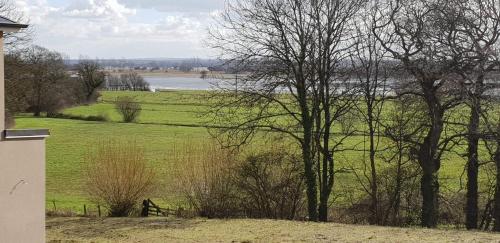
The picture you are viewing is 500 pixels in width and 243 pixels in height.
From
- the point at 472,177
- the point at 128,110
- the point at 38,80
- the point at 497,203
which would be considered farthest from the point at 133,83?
the point at 497,203

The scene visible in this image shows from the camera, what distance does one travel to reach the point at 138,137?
54.6 meters

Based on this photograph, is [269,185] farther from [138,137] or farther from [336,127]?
[138,137]

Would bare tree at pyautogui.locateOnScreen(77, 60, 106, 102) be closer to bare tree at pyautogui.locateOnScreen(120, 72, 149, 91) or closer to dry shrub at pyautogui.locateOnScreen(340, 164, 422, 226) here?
bare tree at pyautogui.locateOnScreen(120, 72, 149, 91)

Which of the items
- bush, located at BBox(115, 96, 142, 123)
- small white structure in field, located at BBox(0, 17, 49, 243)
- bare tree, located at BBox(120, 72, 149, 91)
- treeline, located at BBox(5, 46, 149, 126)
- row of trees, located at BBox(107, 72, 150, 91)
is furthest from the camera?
bare tree, located at BBox(120, 72, 149, 91)

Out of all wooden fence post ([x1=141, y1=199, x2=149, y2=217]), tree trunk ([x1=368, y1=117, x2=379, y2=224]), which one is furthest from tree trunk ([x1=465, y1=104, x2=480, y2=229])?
wooden fence post ([x1=141, y1=199, x2=149, y2=217])

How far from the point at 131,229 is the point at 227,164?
6104mm

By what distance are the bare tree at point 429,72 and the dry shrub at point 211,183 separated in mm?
6748

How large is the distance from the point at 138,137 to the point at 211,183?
3169 centimetres

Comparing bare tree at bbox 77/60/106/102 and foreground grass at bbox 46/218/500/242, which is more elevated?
bare tree at bbox 77/60/106/102

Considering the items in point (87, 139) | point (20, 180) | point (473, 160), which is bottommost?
point (87, 139)

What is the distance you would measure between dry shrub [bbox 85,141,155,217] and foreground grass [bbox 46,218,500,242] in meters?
3.46

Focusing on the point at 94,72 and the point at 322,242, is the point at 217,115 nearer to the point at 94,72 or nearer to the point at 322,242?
the point at 322,242

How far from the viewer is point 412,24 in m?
22.4

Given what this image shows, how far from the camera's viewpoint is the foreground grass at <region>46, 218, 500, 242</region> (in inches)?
646
